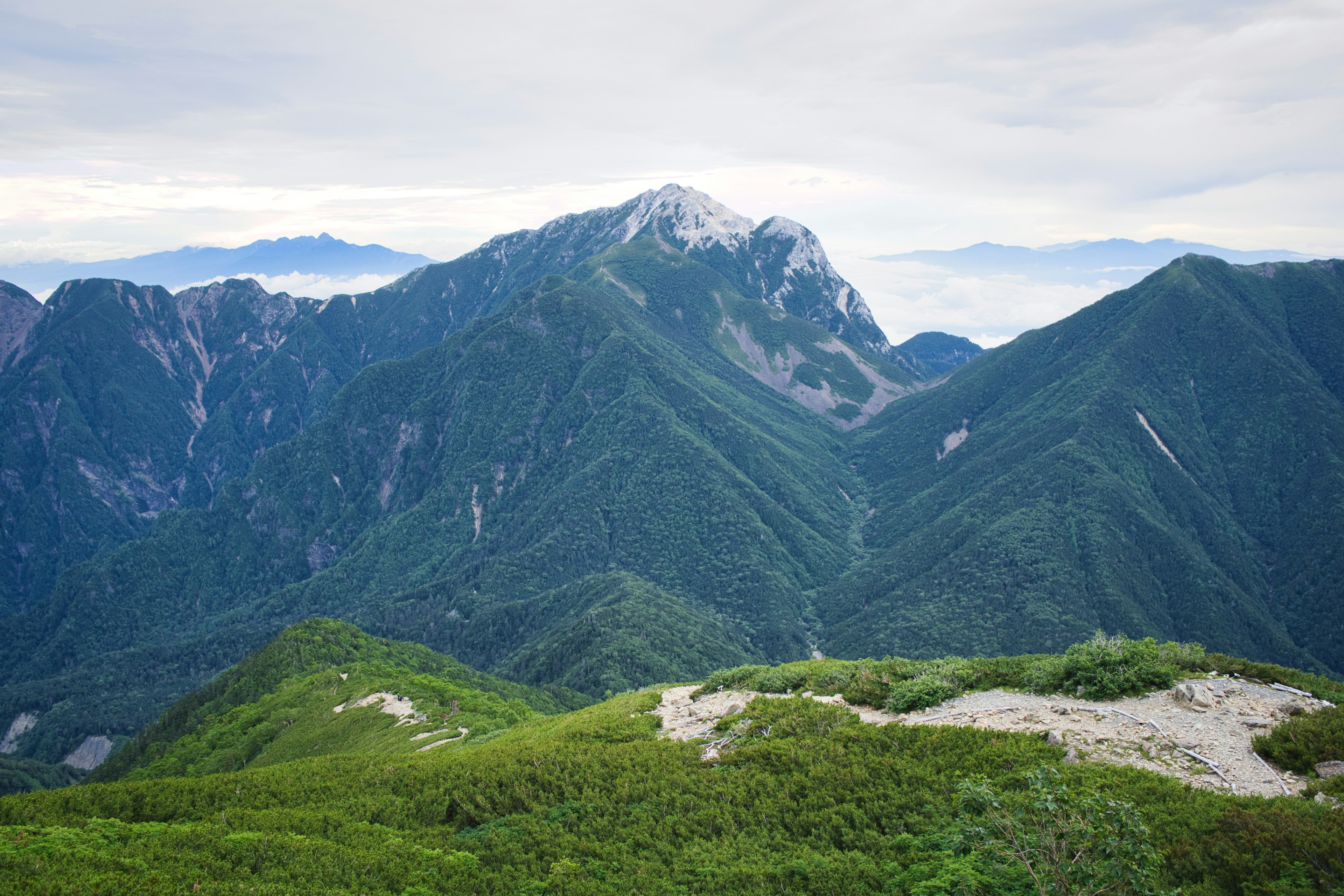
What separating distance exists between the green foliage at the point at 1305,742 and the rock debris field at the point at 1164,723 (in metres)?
0.48

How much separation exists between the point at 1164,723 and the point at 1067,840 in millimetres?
16489

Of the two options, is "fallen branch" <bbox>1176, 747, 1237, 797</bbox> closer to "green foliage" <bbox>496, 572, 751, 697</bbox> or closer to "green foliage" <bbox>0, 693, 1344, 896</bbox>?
"green foliage" <bbox>0, 693, 1344, 896</bbox>

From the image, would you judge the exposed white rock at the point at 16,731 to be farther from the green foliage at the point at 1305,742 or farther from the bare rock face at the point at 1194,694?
the green foliage at the point at 1305,742

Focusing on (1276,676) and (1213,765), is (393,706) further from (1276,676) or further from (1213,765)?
(1276,676)

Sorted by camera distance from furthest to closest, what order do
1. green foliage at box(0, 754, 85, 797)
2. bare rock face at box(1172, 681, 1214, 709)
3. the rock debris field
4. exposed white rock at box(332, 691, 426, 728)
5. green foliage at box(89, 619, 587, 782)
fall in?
green foliage at box(0, 754, 85, 797) → green foliage at box(89, 619, 587, 782) → exposed white rock at box(332, 691, 426, 728) → bare rock face at box(1172, 681, 1214, 709) → the rock debris field

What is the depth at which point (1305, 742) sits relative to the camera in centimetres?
2572

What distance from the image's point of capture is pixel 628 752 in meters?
35.4

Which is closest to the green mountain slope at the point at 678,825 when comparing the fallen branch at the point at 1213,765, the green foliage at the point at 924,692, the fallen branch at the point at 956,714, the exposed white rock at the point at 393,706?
the fallen branch at the point at 1213,765

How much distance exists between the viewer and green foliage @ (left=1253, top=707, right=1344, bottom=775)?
25.2 m

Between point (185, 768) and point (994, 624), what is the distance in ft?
549

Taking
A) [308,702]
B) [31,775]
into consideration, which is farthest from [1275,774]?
[31,775]

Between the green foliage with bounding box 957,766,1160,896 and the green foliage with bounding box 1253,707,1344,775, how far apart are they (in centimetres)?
899

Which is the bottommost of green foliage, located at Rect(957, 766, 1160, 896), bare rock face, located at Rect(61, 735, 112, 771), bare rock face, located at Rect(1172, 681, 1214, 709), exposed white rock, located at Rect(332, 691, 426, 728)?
bare rock face, located at Rect(61, 735, 112, 771)

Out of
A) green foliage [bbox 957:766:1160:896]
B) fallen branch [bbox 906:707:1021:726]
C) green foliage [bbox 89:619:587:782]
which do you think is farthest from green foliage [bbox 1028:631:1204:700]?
green foliage [bbox 89:619:587:782]
